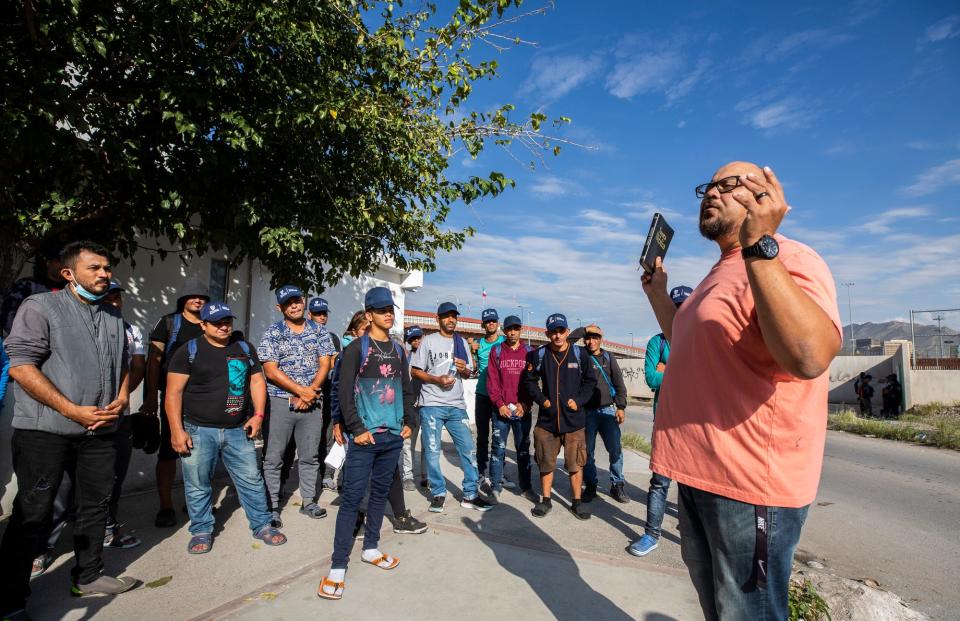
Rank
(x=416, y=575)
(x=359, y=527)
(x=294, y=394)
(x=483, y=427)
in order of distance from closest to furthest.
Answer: (x=416, y=575) → (x=359, y=527) → (x=294, y=394) → (x=483, y=427)

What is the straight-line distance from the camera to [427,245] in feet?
25.7

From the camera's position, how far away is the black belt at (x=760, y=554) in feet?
5.33

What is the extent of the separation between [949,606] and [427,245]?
6.46m

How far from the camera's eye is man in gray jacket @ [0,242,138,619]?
3080mm

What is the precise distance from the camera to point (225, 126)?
5199mm

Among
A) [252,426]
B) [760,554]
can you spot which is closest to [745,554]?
[760,554]

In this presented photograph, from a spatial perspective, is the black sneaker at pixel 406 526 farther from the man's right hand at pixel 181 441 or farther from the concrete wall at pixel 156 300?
the concrete wall at pixel 156 300

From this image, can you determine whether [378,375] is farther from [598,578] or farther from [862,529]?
[862,529]

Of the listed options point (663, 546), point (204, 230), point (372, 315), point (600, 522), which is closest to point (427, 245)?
point (204, 230)

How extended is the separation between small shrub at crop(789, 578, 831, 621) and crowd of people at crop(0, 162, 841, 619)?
1225mm

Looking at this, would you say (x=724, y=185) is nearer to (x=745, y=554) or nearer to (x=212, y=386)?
(x=745, y=554)

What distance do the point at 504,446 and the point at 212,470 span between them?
9.35 ft

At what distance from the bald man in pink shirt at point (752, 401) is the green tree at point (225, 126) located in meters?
4.28

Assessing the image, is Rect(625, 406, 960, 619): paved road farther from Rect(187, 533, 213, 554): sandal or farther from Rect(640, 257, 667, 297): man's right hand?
Rect(187, 533, 213, 554): sandal
